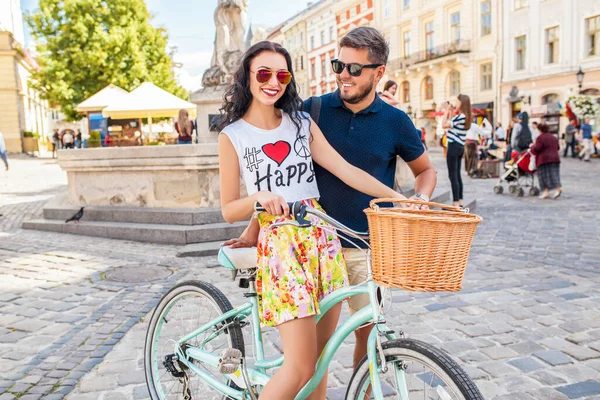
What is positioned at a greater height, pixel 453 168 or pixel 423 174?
pixel 423 174

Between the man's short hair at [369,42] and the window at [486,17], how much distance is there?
36086 millimetres

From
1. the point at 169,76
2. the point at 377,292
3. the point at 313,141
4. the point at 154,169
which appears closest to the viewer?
the point at 377,292

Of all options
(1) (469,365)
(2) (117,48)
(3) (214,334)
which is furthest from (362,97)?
(2) (117,48)

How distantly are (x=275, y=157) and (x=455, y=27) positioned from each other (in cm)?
3944

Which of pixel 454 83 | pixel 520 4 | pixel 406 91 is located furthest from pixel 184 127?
pixel 406 91

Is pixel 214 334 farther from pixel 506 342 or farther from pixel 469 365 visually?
pixel 506 342

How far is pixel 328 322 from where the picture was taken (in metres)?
2.49

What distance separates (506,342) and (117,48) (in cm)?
3240

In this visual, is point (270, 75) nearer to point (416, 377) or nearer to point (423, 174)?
point (423, 174)

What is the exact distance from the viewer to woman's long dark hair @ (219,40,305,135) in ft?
7.63

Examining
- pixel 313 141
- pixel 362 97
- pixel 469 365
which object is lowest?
Answer: pixel 469 365

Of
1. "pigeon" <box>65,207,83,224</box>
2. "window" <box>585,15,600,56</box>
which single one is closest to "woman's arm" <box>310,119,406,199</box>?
"pigeon" <box>65,207,83,224</box>

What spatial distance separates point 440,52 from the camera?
128 ft

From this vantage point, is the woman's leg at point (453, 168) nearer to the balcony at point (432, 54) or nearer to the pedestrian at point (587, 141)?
the pedestrian at point (587, 141)
